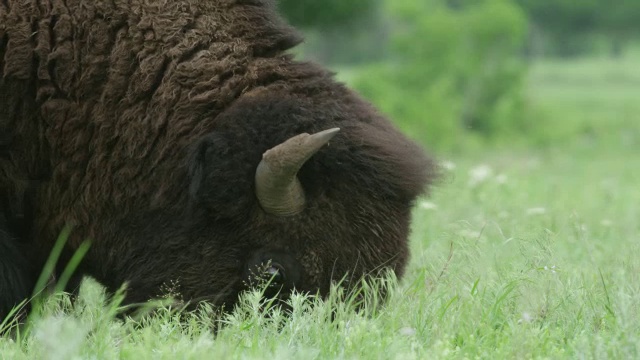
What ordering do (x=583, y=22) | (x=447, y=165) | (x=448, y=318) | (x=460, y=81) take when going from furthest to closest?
(x=583, y=22) < (x=460, y=81) < (x=447, y=165) < (x=448, y=318)

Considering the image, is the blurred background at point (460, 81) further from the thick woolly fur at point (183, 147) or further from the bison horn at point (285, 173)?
the bison horn at point (285, 173)

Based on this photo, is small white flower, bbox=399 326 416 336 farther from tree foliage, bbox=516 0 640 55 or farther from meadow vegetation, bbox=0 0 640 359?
tree foliage, bbox=516 0 640 55

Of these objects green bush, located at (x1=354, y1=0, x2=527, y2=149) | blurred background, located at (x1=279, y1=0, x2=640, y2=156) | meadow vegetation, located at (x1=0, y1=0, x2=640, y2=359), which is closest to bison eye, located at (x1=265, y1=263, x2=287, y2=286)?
meadow vegetation, located at (x1=0, y1=0, x2=640, y2=359)

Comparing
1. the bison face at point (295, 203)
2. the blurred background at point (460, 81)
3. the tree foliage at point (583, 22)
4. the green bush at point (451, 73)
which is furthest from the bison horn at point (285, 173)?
the tree foliage at point (583, 22)

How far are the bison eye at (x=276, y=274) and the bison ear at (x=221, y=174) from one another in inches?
12.8

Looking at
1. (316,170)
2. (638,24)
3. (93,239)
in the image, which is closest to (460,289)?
(316,170)

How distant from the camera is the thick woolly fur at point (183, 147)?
200 inches

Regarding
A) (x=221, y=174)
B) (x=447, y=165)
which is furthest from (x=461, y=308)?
(x=447, y=165)

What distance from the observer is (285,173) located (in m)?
4.84

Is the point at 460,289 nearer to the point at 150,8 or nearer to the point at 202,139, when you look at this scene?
the point at 202,139

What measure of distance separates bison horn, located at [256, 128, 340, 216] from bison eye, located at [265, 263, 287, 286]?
0.27m

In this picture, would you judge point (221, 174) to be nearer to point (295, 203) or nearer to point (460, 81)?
point (295, 203)

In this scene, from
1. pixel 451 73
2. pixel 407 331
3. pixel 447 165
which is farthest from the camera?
pixel 451 73

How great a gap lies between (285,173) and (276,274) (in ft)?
Answer: 1.85
